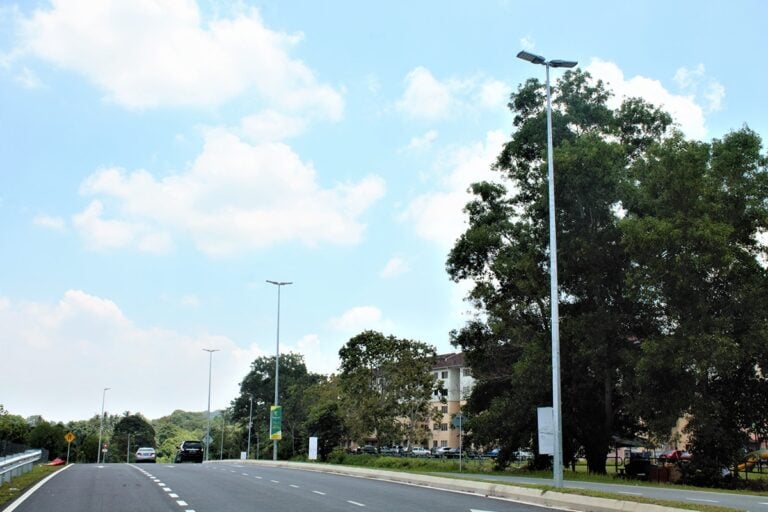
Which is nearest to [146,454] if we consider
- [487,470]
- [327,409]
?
[327,409]

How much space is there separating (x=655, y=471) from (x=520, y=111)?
2246cm

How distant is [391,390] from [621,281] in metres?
28.5

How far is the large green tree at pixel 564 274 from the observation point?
3691 cm

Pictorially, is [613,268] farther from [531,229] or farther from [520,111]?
[520,111]

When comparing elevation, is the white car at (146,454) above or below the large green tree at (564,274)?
below

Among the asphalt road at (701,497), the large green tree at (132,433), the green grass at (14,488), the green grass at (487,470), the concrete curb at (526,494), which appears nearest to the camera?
the concrete curb at (526,494)

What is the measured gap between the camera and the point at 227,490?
2219 centimetres

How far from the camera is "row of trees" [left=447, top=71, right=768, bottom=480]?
31.8 metres

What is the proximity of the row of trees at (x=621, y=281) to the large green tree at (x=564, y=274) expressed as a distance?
85mm

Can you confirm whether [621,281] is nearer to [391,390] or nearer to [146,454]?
[391,390]

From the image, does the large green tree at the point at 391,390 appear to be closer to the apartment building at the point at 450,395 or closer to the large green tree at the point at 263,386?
the apartment building at the point at 450,395

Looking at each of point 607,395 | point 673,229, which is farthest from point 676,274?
point 607,395

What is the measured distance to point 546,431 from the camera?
20.7m

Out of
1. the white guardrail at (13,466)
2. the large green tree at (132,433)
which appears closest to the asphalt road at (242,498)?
the white guardrail at (13,466)
